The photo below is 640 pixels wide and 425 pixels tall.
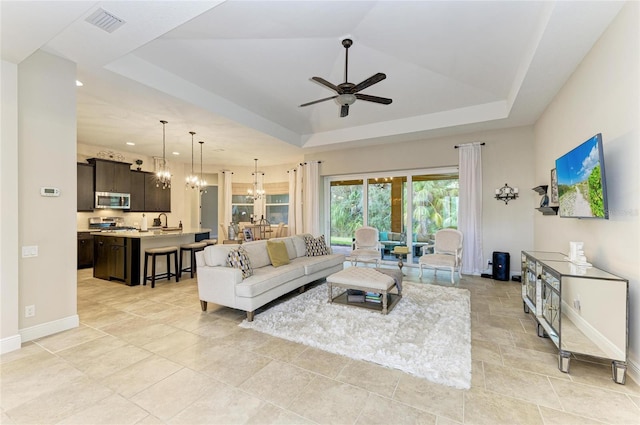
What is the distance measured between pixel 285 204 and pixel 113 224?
198 inches

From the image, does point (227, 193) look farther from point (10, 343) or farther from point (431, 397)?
point (431, 397)

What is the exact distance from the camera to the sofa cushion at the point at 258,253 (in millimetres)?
4281

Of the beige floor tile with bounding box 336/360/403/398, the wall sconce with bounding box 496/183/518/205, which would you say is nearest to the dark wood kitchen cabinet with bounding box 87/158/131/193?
the beige floor tile with bounding box 336/360/403/398

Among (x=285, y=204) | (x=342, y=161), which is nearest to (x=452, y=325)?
(x=342, y=161)

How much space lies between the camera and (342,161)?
7727 millimetres

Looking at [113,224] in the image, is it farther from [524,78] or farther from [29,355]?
[524,78]

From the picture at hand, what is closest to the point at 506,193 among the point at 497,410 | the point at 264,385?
the point at 497,410

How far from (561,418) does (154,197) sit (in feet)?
30.8

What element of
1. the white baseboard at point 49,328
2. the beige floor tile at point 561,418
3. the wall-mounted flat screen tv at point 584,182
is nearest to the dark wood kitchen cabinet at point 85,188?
the white baseboard at point 49,328

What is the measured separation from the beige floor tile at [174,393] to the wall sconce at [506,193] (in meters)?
6.12

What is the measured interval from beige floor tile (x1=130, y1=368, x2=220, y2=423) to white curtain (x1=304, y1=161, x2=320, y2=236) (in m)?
5.87

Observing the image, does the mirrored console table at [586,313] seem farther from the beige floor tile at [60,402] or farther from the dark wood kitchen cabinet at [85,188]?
the dark wood kitchen cabinet at [85,188]

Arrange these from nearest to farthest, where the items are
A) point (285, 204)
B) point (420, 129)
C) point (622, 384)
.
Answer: point (622, 384)
point (420, 129)
point (285, 204)

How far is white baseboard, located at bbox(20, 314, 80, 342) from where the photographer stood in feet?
9.65
